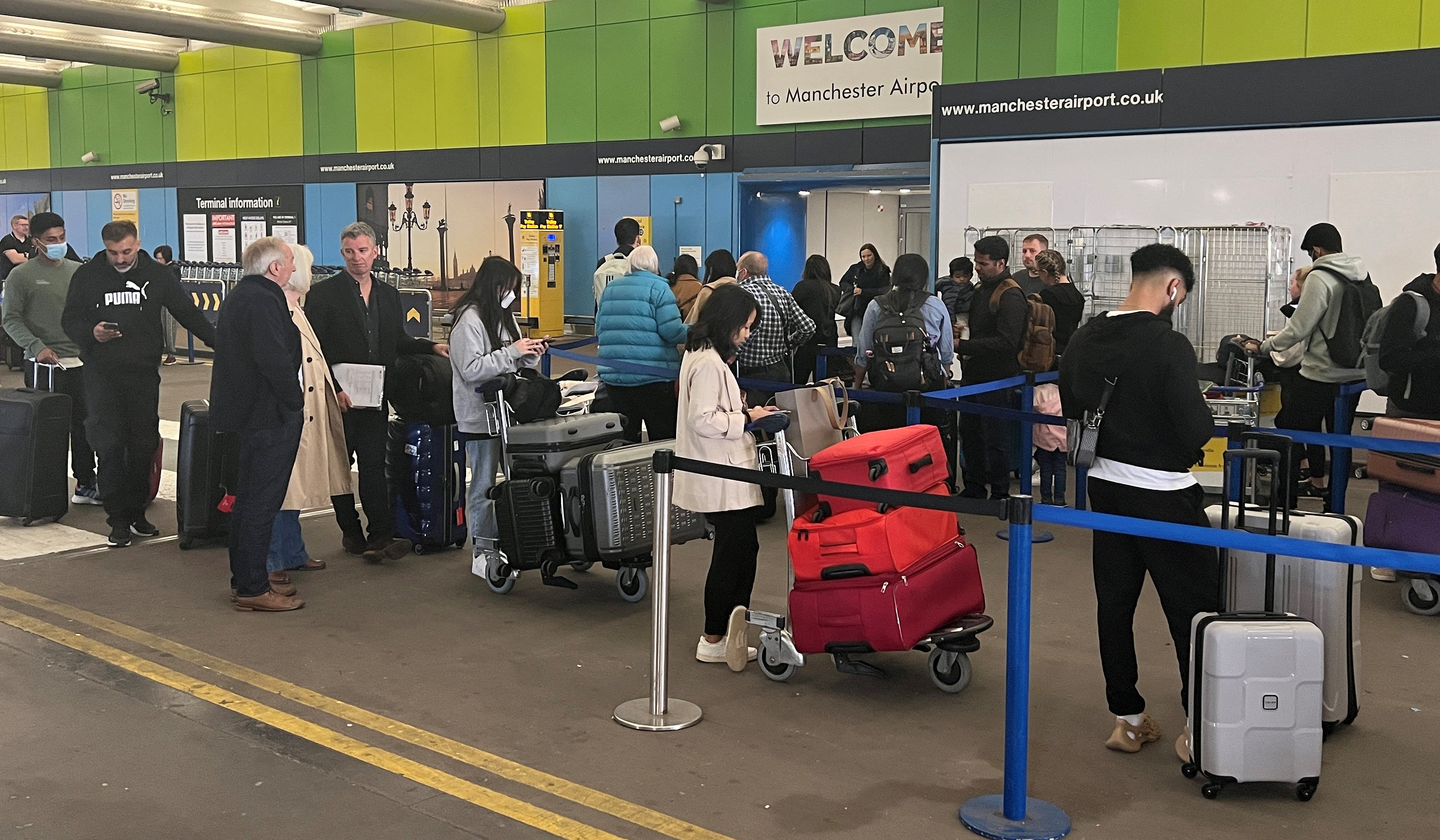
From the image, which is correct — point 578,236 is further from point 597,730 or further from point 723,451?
point 597,730

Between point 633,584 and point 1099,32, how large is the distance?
1193 centimetres

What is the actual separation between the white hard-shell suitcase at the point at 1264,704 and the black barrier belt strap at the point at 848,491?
83 centimetres

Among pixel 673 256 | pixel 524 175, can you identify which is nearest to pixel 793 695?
pixel 673 256

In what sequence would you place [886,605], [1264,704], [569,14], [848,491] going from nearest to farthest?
[1264,704] < [848,491] < [886,605] < [569,14]

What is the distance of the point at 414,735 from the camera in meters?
4.49

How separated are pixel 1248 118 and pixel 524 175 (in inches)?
537

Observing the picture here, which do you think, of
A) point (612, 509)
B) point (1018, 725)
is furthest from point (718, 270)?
point (1018, 725)

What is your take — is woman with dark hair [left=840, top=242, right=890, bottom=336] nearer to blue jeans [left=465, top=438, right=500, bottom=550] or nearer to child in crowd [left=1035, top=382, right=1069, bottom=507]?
child in crowd [left=1035, top=382, right=1069, bottom=507]

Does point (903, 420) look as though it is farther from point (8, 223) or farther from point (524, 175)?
point (8, 223)

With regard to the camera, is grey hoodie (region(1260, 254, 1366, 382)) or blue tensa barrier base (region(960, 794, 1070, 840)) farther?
grey hoodie (region(1260, 254, 1366, 382))

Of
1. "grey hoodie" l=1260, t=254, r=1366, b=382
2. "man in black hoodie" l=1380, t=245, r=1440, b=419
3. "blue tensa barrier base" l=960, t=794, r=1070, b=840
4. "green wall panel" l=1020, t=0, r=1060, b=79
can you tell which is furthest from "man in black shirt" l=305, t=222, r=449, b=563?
"green wall panel" l=1020, t=0, r=1060, b=79

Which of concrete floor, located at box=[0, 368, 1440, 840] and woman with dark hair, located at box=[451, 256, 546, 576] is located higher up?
woman with dark hair, located at box=[451, 256, 546, 576]

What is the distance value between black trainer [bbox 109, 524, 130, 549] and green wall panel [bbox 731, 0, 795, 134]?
42.3ft

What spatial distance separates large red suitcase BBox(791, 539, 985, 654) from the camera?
4617 millimetres
